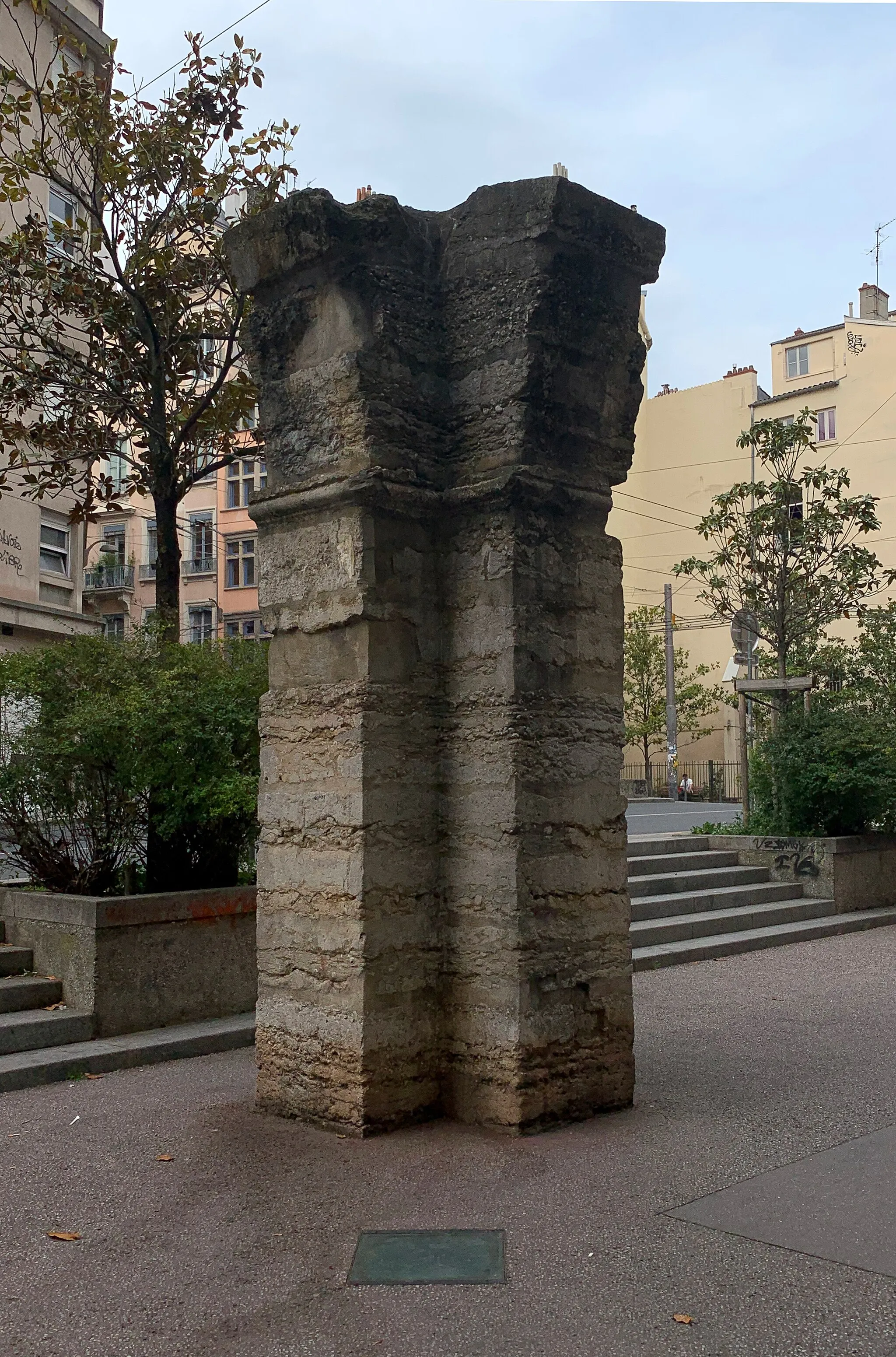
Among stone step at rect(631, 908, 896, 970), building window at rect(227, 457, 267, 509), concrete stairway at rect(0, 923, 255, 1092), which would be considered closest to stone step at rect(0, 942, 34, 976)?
concrete stairway at rect(0, 923, 255, 1092)

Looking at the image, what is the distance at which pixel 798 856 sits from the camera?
13.2 m

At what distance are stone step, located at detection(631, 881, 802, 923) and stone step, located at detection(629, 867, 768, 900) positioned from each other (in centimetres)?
6

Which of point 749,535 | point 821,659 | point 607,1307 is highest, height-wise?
point 749,535

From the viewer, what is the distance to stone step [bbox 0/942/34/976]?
7.15 m

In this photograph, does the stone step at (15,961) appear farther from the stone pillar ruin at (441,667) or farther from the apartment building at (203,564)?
the apartment building at (203,564)

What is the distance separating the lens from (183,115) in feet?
34.4

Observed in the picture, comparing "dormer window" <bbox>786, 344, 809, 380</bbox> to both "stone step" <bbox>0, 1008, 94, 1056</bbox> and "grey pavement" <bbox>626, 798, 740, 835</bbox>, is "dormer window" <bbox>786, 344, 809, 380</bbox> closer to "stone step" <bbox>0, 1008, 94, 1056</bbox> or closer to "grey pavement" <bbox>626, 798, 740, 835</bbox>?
"grey pavement" <bbox>626, 798, 740, 835</bbox>

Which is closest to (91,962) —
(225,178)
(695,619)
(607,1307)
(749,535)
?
(607,1307)

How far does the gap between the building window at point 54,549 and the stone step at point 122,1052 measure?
21602 mm

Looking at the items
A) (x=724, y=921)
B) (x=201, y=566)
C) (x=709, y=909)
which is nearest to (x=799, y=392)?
(x=201, y=566)

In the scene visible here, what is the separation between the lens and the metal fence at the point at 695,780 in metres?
38.9

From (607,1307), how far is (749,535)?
A: 513 inches

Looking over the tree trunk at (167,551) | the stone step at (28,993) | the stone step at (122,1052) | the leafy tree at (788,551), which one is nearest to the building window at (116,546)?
the leafy tree at (788,551)

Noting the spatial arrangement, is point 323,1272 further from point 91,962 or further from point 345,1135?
point 91,962
